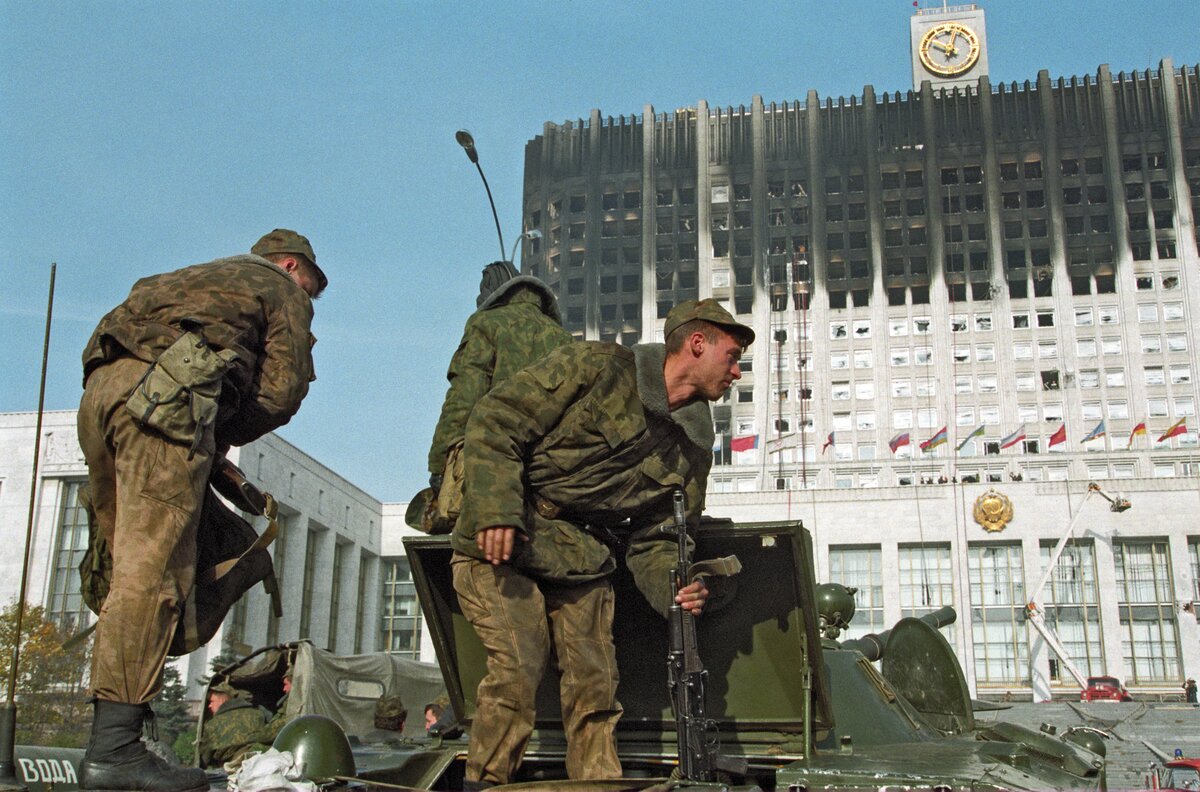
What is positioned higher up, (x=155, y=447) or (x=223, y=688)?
(x=155, y=447)

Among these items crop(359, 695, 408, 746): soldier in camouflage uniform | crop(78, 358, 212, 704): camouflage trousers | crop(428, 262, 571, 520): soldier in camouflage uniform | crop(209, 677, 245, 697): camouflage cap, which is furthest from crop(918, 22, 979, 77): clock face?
crop(78, 358, 212, 704): camouflage trousers

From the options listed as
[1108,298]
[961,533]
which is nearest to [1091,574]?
[961,533]

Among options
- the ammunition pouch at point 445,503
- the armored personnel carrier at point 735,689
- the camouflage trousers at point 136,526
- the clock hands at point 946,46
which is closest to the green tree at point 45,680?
the ammunition pouch at point 445,503

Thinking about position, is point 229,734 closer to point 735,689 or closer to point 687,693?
point 735,689

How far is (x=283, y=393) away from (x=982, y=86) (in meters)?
96.8

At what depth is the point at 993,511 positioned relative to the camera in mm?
59094

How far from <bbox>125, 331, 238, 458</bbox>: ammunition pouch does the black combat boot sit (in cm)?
83

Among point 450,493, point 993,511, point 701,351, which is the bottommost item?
point 450,493

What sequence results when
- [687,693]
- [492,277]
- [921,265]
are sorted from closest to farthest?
[687,693]
[492,277]
[921,265]

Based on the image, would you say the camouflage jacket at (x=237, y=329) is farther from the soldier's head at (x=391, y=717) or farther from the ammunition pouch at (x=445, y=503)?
the soldier's head at (x=391, y=717)

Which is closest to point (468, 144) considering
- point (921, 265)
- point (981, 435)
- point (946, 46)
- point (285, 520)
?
point (285, 520)

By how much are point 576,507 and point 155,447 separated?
5.43 feet

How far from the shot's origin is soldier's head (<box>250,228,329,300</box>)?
16.3 feet

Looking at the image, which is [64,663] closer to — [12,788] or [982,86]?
[12,788]
